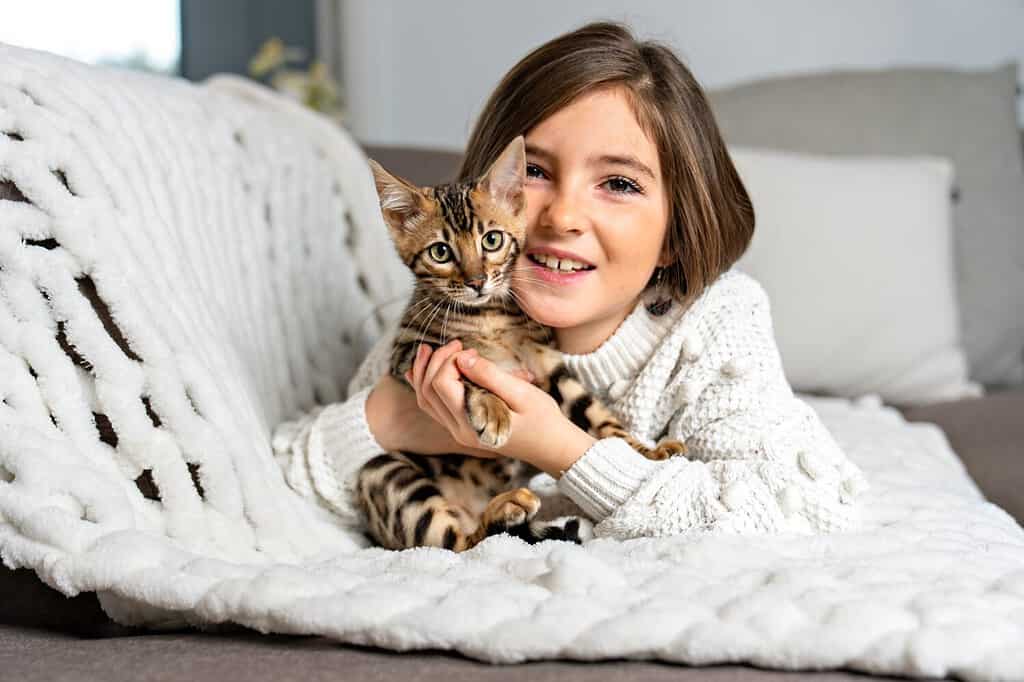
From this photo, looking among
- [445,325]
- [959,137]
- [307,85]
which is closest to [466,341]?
[445,325]

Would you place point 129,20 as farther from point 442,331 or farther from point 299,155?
point 442,331

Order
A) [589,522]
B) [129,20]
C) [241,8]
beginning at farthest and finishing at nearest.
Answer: [241,8] < [129,20] < [589,522]

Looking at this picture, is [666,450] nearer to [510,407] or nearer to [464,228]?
[510,407]

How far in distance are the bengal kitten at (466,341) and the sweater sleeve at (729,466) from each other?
54 millimetres

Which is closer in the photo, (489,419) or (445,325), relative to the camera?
(489,419)

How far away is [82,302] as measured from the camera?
971 mm

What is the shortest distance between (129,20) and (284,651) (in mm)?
2627

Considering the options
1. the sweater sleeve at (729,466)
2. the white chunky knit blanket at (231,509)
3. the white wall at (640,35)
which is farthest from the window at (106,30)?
the sweater sleeve at (729,466)

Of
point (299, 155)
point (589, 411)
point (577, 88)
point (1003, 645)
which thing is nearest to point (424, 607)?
point (1003, 645)

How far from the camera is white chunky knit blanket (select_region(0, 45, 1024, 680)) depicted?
0.72m

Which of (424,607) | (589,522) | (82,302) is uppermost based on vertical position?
(82,302)

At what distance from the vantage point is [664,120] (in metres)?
1.28

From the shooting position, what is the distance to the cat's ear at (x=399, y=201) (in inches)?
47.5

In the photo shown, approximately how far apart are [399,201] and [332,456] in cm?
35
